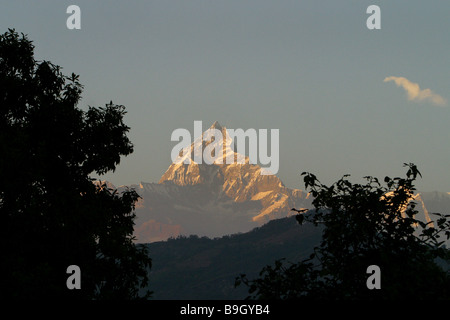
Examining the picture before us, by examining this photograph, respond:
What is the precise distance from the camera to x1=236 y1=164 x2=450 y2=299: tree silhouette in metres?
13.6

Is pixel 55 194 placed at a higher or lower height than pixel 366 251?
higher

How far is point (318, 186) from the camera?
1519 cm

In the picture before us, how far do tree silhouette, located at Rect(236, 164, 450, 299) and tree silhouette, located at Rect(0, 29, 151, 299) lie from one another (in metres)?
13.2

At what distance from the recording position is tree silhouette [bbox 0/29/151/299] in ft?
86.1

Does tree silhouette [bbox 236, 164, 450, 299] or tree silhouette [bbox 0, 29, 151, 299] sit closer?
tree silhouette [bbox 236, 164, 450, 299]

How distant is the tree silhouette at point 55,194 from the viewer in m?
26.2

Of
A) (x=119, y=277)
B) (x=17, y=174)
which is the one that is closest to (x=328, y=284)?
(x=17, y=174)

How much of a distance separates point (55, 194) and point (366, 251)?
60.0ft

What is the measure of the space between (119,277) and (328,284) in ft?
63.5

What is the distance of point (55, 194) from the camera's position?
28.7 metres

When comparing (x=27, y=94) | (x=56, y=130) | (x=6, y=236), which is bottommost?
(x=6, y=236)

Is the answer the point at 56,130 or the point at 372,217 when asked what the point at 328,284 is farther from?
the point at 56,130

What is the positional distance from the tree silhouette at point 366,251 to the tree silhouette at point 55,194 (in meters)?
13.2
